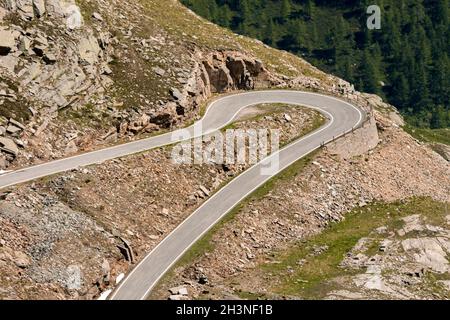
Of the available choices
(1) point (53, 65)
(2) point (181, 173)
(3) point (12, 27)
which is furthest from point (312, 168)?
(3) point (12, 27)

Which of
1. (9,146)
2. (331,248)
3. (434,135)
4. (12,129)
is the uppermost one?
(12,129)

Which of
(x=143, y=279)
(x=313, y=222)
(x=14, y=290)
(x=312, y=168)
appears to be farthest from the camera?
(x=312, y=168)

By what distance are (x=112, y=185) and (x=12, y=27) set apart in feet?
70.6

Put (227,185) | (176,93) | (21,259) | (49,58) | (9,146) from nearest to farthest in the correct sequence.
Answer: (21,259), (9,146), (227,185), (49,58), (176,93)

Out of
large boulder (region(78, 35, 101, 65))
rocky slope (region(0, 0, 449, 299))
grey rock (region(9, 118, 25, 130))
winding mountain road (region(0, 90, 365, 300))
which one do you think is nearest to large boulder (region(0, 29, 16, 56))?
rocky slope (region(0, 0, 449, 299))

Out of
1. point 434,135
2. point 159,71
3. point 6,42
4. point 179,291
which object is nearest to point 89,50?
point 159,71

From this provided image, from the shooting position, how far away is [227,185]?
82.9 metres

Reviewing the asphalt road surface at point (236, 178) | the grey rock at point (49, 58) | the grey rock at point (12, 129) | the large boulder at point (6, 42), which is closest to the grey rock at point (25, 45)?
the large boulder at point (6, 42)

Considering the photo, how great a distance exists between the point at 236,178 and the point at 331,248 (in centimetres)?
1403

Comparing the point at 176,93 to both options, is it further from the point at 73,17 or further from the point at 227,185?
the point at 73,17

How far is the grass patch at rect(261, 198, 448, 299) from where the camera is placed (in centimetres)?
6825

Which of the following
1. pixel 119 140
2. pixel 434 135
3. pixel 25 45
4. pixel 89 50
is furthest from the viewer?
pixel 434 135

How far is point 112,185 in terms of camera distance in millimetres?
75438

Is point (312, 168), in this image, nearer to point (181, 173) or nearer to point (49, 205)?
point (181, 173)
